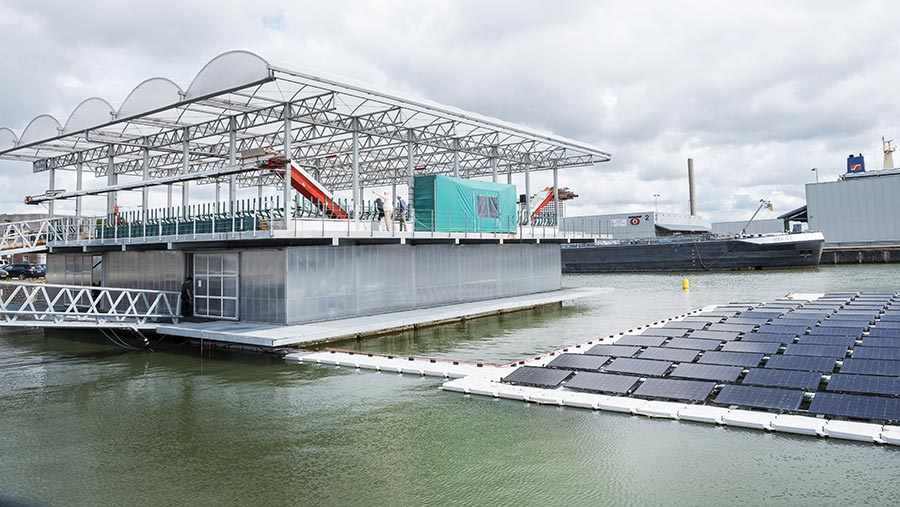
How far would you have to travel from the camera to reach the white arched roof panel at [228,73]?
16.6 meters

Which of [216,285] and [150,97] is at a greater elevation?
[150,97]

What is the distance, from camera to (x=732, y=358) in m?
13.3

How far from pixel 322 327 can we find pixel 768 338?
44.1 feet

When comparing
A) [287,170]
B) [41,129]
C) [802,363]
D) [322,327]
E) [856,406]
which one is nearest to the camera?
[856,406]

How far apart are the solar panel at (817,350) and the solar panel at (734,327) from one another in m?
2.64

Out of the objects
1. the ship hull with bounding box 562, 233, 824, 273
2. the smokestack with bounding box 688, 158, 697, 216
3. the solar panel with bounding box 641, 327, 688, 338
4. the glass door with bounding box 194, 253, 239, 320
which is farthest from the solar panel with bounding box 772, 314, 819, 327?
the smokestack with bounding box 688, 158, 697, 216

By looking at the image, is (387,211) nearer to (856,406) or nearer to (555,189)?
(856,406)

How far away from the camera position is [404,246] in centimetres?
2398

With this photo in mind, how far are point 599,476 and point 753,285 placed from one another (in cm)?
3918

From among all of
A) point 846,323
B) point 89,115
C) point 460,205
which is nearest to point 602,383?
point 846,323

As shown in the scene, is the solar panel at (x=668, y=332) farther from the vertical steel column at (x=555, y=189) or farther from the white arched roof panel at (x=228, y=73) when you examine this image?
the vertical steel column at (x=555, y=189)

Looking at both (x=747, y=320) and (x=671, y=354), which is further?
(x=747, y=320)

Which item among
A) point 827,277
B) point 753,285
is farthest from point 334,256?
point 827,277

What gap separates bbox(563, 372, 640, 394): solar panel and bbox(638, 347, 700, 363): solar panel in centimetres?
187
